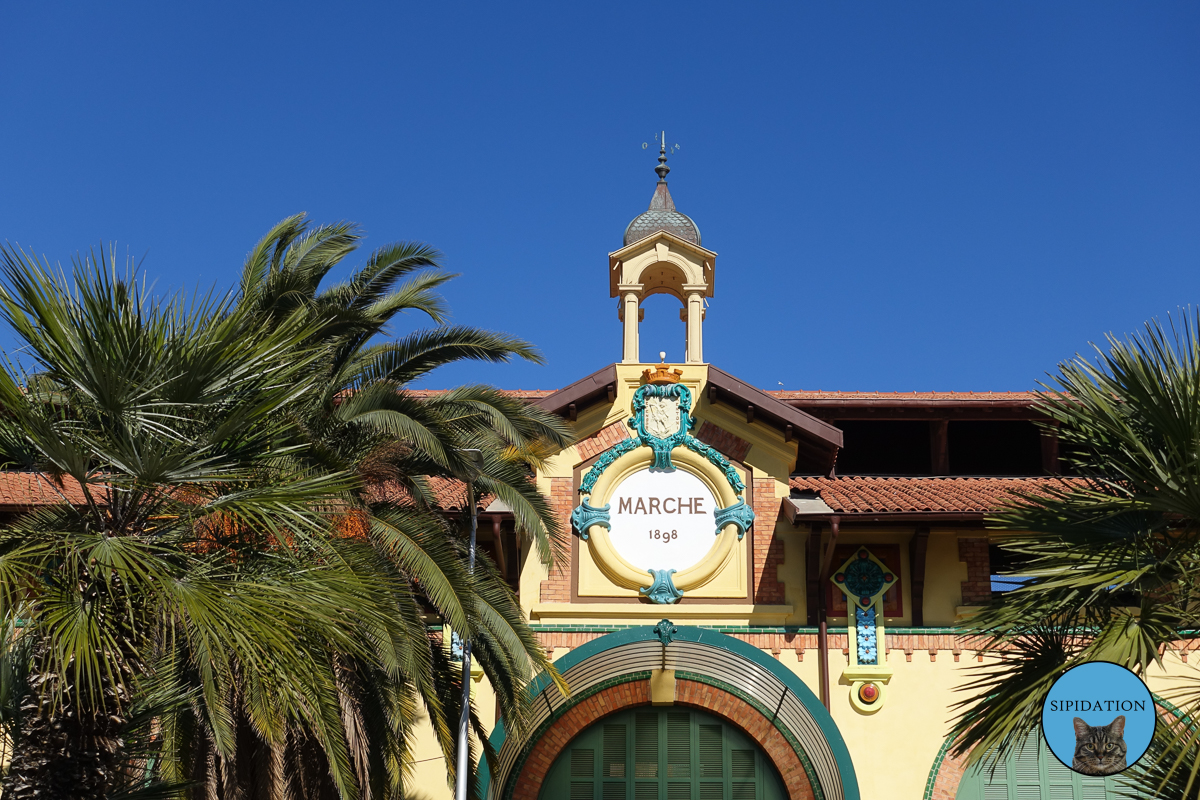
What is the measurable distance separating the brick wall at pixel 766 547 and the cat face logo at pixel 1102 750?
8.35m

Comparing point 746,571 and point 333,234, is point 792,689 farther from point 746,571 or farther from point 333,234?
point 333,234

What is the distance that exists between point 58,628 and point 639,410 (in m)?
10.7

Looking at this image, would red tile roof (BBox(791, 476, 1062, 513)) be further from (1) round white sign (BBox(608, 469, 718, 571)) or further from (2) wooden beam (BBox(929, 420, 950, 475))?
(1) round white sign (BBox(608, 469, 718, 571))

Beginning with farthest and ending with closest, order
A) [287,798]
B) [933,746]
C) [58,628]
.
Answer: [933,746]
[287,798]
[58,628]

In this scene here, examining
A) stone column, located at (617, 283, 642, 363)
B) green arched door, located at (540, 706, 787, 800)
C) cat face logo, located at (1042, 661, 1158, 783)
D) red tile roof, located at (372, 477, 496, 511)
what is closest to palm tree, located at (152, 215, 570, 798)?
red tile roof, located at (372, 477, 496, 511)

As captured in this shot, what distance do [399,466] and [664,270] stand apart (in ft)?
22.8

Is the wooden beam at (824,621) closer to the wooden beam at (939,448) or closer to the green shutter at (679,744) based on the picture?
the green shutter at (679,744)

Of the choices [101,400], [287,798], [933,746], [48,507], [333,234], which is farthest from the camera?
[933,746]

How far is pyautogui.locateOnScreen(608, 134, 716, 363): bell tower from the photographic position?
728 inches

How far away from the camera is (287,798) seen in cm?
1343

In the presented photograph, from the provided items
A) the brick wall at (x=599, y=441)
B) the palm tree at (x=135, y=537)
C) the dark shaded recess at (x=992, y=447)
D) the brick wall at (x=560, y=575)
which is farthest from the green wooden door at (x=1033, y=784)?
the palm tree at (x=135, y=537)

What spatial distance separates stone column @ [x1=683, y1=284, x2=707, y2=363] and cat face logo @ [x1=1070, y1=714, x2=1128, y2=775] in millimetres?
10077

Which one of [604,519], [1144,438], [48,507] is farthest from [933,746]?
[48,507]

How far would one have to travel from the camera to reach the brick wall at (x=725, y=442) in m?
17.8
